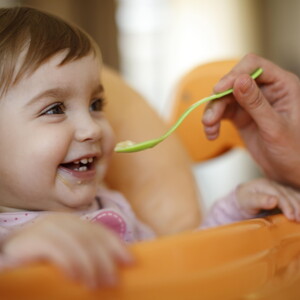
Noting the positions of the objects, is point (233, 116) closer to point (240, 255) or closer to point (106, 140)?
point (106, 140)

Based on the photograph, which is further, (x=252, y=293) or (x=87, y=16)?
(x=87, y=16)

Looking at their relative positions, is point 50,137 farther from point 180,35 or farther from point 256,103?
point 180,35

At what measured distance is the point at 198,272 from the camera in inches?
18.3

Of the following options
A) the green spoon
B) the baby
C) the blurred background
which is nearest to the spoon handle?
the green spoon

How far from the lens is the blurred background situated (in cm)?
333

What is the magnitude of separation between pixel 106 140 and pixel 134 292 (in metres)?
0.44

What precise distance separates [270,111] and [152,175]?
38 cm

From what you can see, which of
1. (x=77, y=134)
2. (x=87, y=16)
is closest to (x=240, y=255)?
(x=77, y=134)

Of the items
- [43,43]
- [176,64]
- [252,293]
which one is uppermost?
[43,43]

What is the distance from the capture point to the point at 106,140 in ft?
2.80

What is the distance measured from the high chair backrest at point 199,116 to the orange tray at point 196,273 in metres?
0.62

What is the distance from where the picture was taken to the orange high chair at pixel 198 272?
0.42 meters

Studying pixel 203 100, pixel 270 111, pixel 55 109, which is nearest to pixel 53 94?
pixel 55 109

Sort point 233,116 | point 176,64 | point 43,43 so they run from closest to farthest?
1. point 43,43
2. point 233,116
3. point 176,64
